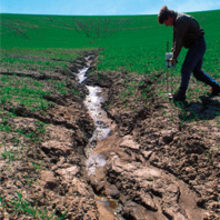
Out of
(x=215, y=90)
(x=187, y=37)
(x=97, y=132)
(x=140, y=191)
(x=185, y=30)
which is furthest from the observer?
(x=97, y=132)

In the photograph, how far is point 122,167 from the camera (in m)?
5.29

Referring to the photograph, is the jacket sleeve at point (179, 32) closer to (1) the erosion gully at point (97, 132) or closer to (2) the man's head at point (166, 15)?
(2) the man's head at point (166, 15)

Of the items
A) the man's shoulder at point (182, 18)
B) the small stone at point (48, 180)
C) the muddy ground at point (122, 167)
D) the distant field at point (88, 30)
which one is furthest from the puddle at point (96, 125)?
the distant field at point (88, 30)

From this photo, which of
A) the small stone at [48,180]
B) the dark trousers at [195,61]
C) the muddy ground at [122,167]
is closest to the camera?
the muddy ground at [122,167]

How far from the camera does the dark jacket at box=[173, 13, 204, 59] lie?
5.39 metres

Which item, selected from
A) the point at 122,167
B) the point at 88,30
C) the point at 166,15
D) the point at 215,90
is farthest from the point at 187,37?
the point at 88,30

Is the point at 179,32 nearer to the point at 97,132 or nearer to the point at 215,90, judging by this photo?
the point at 215,90

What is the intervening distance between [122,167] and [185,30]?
4490mm

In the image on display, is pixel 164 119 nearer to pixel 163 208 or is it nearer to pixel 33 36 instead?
pixel 163 208

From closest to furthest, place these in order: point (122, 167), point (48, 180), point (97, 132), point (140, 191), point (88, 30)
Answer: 1. point (48, 180)
2. point (140, 191)
3. point (122, 167)
4. point (97, 132)
5. point (88, 30)

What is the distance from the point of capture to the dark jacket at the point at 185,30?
5.39 m

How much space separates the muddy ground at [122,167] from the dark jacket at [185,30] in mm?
2137

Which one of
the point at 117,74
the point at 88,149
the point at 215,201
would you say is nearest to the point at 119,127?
the point at 88,149

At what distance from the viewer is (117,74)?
1233cm
